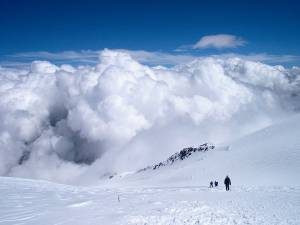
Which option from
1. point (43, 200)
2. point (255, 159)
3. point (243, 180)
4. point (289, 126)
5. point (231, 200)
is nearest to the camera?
point (231, 200)

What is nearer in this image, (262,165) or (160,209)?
(160,209)

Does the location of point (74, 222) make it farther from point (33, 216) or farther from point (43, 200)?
point (43, 200)

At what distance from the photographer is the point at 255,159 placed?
4978 centimetres

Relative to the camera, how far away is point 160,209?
69.2 ft

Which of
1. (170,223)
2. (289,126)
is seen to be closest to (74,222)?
(170,223)

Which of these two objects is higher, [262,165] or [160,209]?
[262,165]

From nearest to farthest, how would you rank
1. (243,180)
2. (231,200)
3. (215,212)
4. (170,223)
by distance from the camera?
(170,223)
(215,212)
(231,200)
(243,180)

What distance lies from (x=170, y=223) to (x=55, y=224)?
21.3 feet

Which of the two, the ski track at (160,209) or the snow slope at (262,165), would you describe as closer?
the ski track at (160,209)

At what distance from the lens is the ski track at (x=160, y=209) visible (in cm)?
1830

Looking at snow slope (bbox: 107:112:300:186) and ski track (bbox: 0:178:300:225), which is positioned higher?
snow slope (bbox: 107:112:300:186)

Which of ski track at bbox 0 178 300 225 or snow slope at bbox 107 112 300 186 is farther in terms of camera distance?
snow slope at bbox 107 112 300 186

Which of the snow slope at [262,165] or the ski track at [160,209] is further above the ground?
the snow slope at [262,165]

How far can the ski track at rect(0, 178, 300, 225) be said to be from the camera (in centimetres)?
1830
